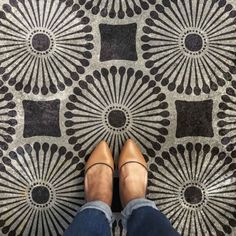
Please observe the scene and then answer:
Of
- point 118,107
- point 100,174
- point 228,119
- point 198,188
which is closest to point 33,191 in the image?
point 100,174

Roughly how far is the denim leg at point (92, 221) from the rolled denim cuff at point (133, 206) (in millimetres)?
34

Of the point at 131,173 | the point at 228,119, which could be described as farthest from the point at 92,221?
the point at 228,119

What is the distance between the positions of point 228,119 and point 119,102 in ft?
0.89

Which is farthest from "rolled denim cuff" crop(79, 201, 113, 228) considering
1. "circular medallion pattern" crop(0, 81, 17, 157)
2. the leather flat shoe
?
"circular medallion pattern" crop(0, 81, 17, 157)

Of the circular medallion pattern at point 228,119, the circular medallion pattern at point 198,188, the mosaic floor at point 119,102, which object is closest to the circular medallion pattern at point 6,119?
the mosaic floor at point 119,102

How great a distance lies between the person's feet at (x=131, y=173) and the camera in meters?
1.11

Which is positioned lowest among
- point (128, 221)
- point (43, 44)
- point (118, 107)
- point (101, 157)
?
point (128, 221)

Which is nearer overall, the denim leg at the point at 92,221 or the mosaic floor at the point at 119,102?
the denim leg at the point at 92,221

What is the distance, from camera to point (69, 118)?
114cm

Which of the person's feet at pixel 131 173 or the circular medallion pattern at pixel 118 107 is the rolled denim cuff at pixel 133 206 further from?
the circular medallion pattern at pixel 118 107

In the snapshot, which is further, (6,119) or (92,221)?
(6,119)

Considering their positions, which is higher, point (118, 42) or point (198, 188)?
point (118, 42)

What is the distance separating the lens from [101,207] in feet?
3.46

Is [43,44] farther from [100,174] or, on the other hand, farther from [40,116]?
[100,174]
